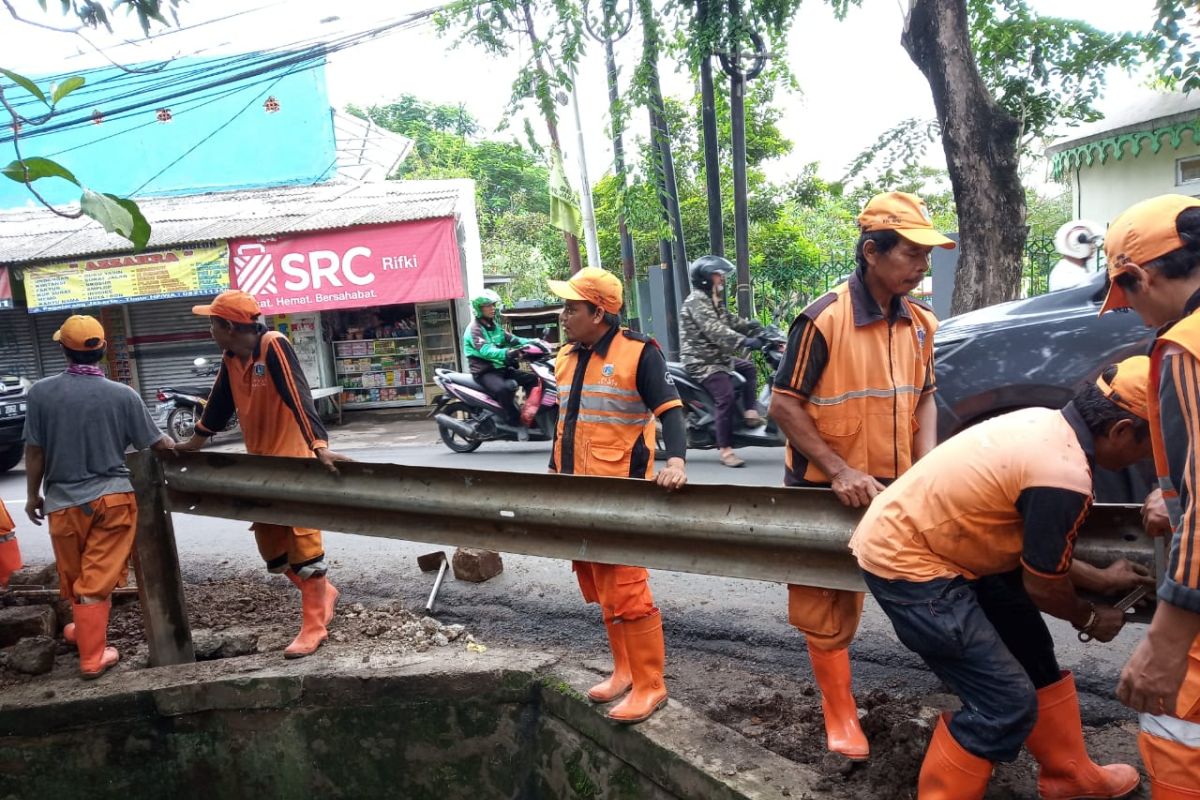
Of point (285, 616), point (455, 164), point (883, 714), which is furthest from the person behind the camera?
point (455, 164)

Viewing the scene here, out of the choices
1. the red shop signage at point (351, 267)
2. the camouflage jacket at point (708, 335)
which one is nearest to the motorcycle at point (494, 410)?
the camouflage jacket at point (708, 335)

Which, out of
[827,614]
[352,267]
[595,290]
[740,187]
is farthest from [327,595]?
[352,267]

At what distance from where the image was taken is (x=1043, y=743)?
2312mm

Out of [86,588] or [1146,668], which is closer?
[1146,668]

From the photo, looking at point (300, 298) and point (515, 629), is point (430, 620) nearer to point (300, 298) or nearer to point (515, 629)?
point (515, 629)

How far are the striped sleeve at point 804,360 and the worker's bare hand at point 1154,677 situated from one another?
1.25 metres

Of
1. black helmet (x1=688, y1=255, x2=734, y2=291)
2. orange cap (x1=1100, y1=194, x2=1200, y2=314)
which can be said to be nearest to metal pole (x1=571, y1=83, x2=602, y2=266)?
black helmet (x1=688, y1=255, x2=734, y2=291)

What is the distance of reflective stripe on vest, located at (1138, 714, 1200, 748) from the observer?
68.5 inches

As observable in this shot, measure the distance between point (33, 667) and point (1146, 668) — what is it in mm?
4111

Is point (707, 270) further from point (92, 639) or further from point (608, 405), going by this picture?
point (92, 639)

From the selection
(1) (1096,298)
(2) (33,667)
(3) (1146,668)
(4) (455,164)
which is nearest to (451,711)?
(2) (33,667)

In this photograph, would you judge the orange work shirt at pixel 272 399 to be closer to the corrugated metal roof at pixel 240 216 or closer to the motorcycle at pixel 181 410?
the motorcycle at pixel 181 410

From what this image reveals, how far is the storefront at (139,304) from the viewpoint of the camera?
45.3ft

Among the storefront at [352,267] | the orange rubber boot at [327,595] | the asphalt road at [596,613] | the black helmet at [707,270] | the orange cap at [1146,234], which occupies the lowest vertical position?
the asphalt road at [596,613]
